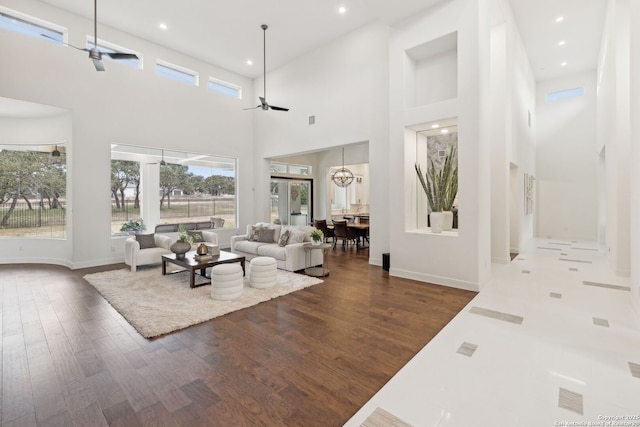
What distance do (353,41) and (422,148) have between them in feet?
10.7

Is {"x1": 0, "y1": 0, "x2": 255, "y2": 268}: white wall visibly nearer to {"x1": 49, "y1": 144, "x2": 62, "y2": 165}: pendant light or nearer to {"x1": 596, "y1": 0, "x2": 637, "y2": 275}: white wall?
{"x1": 49, "y1": 144, "x2": 62, "y2": 165}: pendant light

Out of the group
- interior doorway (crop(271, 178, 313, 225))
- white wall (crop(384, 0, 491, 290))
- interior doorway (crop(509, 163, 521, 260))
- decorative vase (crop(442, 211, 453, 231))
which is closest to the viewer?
white wall (crop(384, 0, 491, 290))

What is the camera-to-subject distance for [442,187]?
513cm

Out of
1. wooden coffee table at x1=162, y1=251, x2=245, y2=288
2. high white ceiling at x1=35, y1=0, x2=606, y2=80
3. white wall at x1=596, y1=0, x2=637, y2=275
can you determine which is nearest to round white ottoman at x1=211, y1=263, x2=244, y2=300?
wooden coffee table at x1=162, y1=251, x2=245, y2=288

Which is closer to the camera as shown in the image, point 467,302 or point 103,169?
point 467,302

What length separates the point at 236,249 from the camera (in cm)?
692

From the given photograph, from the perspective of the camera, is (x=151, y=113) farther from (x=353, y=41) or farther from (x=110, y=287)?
(x=353, y=41)

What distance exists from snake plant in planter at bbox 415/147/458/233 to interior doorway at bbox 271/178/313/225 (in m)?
6.29

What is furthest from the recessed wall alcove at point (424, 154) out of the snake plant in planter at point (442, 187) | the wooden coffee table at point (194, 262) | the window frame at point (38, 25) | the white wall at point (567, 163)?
the white wall at point (567, 163)

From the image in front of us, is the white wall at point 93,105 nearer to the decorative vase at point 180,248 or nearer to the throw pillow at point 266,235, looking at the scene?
the decorative vase at point 180,248

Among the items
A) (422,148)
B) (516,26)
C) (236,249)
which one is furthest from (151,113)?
(516,26)

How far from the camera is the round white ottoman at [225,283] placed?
4109mm

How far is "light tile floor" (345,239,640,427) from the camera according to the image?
6.28ft

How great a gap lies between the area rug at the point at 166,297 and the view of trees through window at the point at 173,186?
2.22 meters
